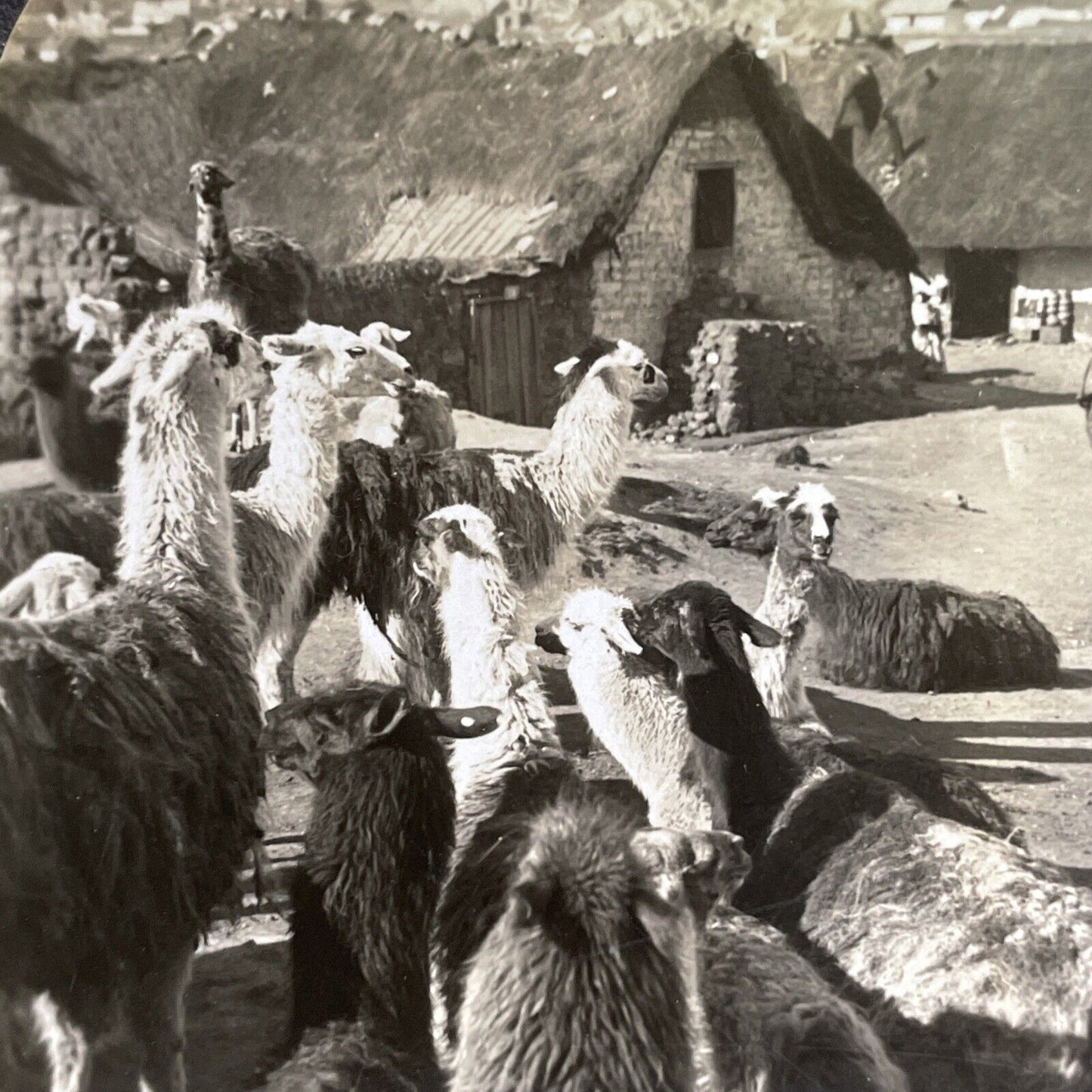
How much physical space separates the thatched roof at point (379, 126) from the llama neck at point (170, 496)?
0.36 m

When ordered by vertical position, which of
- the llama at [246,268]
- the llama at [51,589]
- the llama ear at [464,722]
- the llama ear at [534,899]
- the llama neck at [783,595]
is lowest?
the llama ear at [534,899]

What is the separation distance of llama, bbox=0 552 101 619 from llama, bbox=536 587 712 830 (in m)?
0.89

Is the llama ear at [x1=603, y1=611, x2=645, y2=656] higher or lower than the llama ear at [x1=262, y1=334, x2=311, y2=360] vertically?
lower

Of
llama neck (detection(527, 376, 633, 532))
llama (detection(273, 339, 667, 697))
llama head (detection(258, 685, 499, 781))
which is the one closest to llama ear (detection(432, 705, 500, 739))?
llama head (detection(258, 685, 499, 781))

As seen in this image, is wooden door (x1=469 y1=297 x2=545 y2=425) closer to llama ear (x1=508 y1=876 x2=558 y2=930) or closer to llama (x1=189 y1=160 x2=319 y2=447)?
llama (x1=189 y1=160 x2=319 y2=447)

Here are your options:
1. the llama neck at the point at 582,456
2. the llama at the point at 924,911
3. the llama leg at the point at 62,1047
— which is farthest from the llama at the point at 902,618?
the llama leg at the point at 62,1047

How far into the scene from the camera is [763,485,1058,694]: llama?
2570mm

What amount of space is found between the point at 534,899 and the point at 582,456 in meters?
0.92

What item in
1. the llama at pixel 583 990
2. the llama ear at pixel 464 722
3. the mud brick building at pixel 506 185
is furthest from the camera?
the mud brick building at pixel 506 185

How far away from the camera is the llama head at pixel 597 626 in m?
2.54

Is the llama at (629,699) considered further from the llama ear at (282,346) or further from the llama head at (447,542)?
the llama ear at (282,346)

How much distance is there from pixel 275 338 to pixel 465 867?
43.1 inches

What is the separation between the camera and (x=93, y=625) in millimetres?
2293

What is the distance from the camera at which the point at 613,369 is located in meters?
2.58
